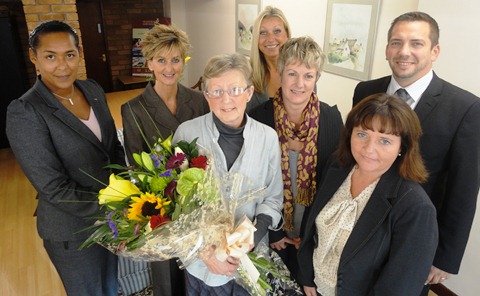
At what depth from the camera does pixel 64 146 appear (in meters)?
1.66

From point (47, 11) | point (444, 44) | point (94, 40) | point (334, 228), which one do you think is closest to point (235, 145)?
point (334, 228)

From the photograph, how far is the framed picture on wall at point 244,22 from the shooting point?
186 inches

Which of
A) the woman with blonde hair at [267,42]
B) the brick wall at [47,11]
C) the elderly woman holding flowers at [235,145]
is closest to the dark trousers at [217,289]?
the elderly woman holding flowers at [235,145]

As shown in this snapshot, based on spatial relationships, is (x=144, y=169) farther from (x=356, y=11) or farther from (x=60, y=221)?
(x=356, y=11)

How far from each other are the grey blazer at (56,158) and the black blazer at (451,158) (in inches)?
62.9

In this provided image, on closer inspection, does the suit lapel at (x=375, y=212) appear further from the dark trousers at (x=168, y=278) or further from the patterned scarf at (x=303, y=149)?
the dark trousers at (x=168, y=278)

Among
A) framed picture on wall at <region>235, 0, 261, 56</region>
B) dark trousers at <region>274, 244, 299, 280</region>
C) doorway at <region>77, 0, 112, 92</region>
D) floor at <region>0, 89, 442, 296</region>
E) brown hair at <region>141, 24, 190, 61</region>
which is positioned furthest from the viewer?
doorway at <region>77, 0, 112, 92</region>

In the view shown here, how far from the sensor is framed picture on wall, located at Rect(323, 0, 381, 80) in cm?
294

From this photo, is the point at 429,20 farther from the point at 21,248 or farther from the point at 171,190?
the point at 21,248

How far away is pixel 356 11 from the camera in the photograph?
3.04m

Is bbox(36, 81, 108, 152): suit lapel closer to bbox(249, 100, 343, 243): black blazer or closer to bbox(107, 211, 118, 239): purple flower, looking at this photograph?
bbox(107, 211, 118, 239): purple flower

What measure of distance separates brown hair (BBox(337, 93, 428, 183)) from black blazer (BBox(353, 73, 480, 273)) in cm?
37

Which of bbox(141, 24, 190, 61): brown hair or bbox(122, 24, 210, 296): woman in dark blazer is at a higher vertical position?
bbox(141, 24, 190, 61): brown hair

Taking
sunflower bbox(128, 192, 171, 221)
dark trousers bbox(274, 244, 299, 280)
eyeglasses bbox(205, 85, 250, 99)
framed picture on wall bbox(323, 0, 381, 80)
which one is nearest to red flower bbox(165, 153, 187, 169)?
sunflower bbox(128, 192, 171, 221)
